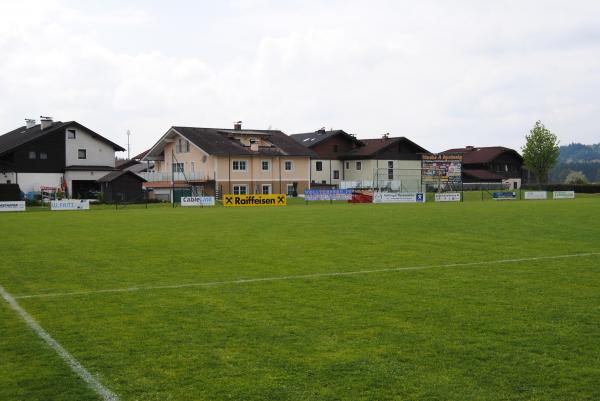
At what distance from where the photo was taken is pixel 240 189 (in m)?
71.3

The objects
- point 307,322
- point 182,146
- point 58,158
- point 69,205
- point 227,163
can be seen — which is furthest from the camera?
point 182,146

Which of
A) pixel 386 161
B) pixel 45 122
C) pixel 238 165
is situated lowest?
pixel 238 165

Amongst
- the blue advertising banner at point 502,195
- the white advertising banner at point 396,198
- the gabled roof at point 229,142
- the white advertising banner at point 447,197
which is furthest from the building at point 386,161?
the white advertising banner at point 396,198

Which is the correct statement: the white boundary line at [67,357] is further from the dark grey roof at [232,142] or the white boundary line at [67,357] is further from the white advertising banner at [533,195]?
the white advertising banner at [533,195]

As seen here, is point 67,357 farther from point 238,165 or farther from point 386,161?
point 386,161

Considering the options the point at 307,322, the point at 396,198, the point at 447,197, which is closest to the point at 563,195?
the point at 447,197

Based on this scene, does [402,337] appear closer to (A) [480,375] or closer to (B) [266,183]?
(A) [480,375]

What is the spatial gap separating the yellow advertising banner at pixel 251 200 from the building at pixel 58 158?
2156cm

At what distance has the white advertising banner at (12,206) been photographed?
4431 cm

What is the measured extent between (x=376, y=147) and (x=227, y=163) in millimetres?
25995

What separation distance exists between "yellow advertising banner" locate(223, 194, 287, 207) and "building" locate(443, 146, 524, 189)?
55.9 meters

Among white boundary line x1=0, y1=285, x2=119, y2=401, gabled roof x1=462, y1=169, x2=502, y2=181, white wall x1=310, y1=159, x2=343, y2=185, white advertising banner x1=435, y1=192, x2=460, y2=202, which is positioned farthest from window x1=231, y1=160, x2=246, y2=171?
white boundary line x1=0, y1=285, x2=119, y2=401

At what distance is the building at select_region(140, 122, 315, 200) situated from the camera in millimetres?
69625

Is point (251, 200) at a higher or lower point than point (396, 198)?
higher
